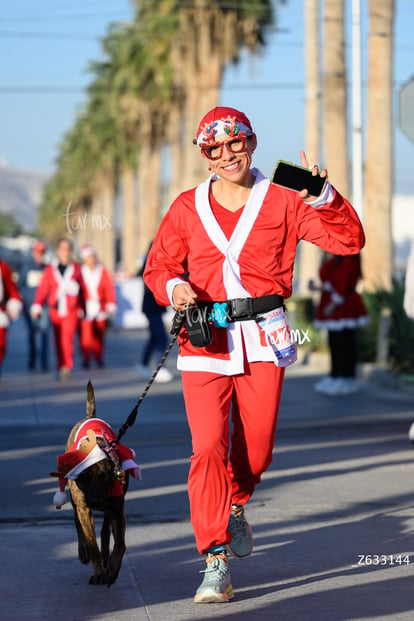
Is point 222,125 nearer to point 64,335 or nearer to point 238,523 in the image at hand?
point 238,523

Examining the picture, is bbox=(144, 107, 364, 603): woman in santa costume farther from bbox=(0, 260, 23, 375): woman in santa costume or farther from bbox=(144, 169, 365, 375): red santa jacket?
bbox=(0, 260, 23, 375): woman in santa costume

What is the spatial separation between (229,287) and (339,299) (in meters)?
9.08

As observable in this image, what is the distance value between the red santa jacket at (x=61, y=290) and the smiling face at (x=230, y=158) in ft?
41.4

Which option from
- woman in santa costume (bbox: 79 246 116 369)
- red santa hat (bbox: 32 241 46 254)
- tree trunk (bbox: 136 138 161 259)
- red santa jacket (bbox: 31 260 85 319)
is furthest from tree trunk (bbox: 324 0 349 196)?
tree trunk (bbox: 136 138 161 259)

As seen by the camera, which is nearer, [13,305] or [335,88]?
[13,305]

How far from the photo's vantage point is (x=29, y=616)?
5352 mm

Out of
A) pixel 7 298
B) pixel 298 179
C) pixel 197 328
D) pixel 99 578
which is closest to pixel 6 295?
pixel 7 298

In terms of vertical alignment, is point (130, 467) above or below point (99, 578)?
above

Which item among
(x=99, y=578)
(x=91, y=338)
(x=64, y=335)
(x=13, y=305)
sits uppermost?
(x=13, y=305)

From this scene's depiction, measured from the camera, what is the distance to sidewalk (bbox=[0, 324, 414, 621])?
551 cm

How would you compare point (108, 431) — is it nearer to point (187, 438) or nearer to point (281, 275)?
point (281, 275)

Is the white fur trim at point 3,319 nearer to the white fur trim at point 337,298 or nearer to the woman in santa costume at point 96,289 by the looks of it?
the woman in santa costume at point 96,289

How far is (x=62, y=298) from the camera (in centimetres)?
1839

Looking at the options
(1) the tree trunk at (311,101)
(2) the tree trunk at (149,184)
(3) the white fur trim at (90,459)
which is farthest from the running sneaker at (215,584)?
(2) the tree trunk at (149,184)
